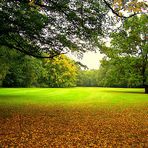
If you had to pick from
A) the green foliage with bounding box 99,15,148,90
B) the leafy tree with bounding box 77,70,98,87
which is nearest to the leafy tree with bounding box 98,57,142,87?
the green foliage with bounding box 99,15,148,90

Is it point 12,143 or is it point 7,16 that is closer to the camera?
point 12,143

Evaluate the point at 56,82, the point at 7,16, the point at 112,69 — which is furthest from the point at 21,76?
the point at 7,16

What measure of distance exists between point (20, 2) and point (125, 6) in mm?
8296

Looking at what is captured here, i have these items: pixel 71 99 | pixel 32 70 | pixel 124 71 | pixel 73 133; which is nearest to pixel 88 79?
pixel 124 71

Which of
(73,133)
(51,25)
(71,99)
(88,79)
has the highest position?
(51,25)

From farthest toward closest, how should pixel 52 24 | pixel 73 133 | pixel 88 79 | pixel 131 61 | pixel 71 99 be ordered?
pixel 88 79 → pixel 131 61 → pixel 71 99 → pixel 52 24 → pixel 73 133

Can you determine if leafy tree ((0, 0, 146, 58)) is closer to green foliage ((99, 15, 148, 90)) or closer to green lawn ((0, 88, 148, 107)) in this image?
green lawn ((0, 88, 148, 107))

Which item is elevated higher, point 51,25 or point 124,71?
point 51,25

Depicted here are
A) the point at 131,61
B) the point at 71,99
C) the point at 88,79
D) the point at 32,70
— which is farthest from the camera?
the point at 88,79

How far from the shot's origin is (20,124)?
13.4m

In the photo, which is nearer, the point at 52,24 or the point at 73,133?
the point at 73,133

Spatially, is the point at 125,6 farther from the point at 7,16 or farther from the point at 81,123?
the point at 7,16

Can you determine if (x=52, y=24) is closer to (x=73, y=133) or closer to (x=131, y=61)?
(x=73, y=133)

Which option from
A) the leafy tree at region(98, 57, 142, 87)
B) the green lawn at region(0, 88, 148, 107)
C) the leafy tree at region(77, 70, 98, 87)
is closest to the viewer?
the green lawn at region(0, 88, 148, 107)
